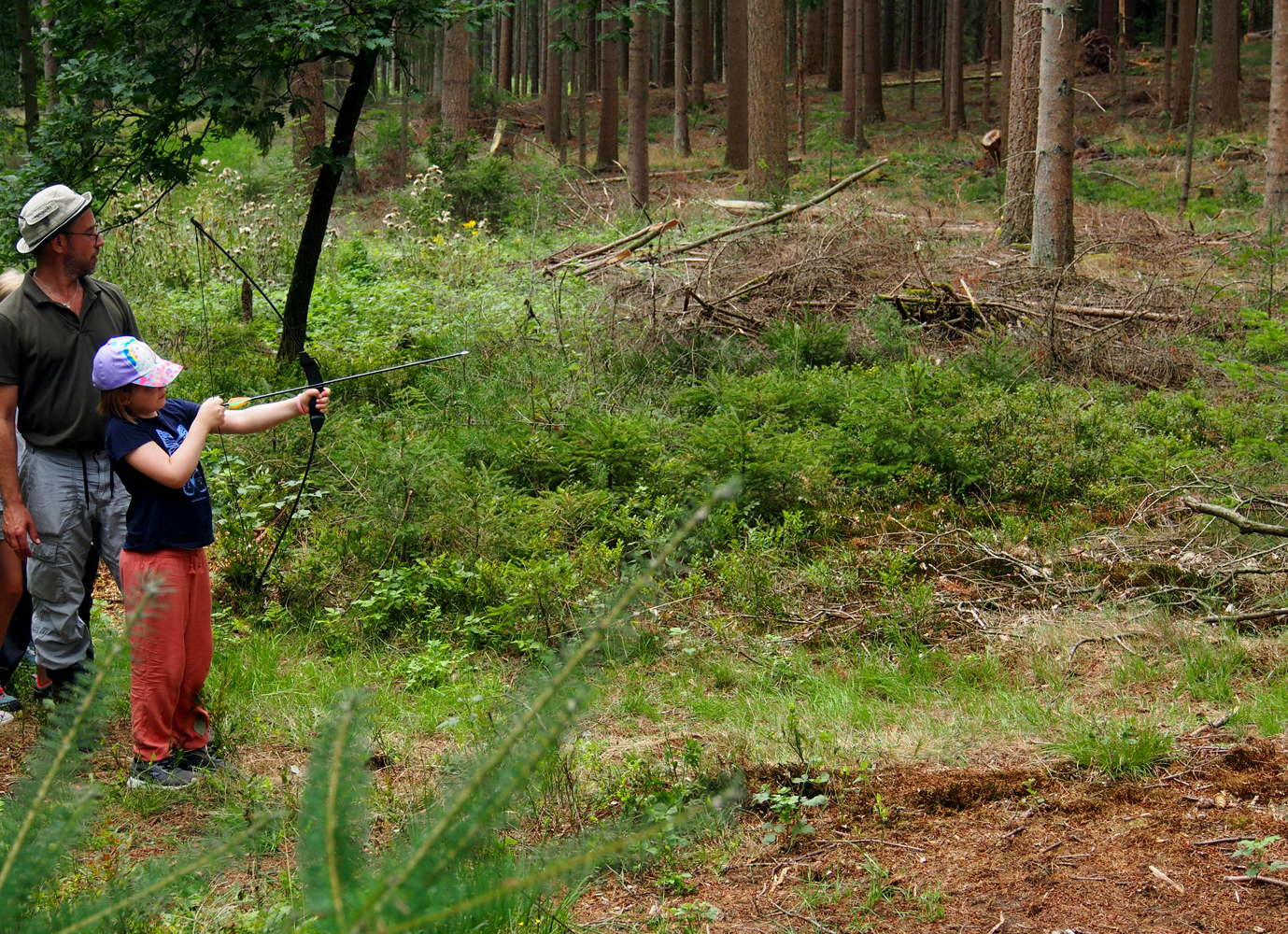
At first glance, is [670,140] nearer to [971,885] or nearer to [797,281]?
[797,281]

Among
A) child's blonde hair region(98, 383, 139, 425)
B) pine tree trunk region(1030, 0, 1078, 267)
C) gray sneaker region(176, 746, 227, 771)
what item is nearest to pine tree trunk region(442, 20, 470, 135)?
pine tree trunk region(1030, 0, 1078, 267)

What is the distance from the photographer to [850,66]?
27719 millimetres

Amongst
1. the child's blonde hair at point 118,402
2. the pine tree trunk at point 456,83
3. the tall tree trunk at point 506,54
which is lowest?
the child's blonde hair at point 118,402

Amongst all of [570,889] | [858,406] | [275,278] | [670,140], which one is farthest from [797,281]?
[670,140]

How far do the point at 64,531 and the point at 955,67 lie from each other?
1123 inches

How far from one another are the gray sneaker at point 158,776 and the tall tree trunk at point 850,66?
2671cm

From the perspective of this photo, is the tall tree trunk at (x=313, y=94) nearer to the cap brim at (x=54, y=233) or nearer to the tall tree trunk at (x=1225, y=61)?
the cap brim at (x=54, y=233)

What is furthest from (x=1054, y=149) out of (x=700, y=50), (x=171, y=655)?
(x=700, y=50)

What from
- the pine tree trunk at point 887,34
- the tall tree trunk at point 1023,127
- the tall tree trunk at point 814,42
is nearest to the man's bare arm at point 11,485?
the tall tree trunk at point 1023,127

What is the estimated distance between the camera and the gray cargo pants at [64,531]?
4504 mm

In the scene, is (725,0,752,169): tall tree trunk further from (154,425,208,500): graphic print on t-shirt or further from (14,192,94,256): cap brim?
(154,425,208,500): graphic print on t-shirt

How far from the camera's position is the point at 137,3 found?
7312 mm

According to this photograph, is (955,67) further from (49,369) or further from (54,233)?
(49,369)

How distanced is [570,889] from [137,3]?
22.8ft
